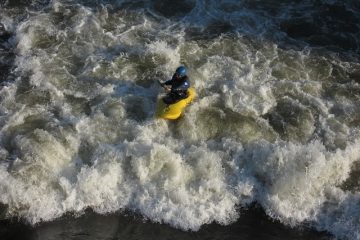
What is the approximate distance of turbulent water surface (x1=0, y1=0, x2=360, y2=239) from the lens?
28.3 ft

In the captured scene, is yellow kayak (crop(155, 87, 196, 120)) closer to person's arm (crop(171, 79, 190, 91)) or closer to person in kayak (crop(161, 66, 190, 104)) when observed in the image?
person in kayak (crop(161, 66, 190, 104))

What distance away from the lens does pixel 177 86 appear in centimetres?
968

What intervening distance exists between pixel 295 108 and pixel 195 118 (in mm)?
2159

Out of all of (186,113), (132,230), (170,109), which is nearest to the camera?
(132,230)

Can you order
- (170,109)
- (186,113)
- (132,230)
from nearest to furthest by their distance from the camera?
1. (132,230)
2. (170,109)
3. (186,113)

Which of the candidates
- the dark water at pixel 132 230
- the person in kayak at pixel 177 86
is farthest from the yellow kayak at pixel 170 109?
the dark water at pixel 132 230

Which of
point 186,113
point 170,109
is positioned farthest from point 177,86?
point 186,113

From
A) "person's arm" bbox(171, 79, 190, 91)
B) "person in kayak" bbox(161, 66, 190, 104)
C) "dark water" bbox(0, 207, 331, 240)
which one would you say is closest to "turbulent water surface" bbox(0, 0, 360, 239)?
"dark water" bbox(0, 207, 331, 240)

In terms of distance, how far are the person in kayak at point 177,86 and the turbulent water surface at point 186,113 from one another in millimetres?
459

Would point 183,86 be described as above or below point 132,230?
above

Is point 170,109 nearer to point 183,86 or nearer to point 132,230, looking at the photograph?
point 183,86

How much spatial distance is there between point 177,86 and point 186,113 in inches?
25.6

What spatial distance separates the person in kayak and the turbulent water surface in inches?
18.1

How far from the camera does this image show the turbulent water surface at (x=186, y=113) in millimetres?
8633
